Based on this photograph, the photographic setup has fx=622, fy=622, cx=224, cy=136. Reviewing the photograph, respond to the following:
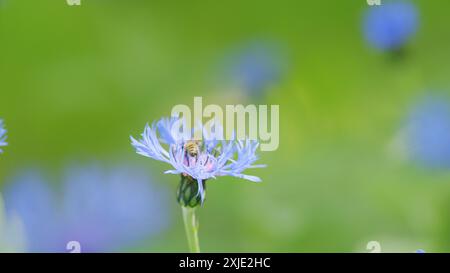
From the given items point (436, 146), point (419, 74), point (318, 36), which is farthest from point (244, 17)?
point (436, 146)

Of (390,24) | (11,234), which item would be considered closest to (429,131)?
(390,24)

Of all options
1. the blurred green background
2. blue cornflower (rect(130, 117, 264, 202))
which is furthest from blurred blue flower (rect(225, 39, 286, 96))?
blue cornflower (rect(130, 117, 264, 202))

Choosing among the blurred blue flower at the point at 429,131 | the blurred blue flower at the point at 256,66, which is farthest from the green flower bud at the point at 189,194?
the blurred blue flower at the point at 429,131

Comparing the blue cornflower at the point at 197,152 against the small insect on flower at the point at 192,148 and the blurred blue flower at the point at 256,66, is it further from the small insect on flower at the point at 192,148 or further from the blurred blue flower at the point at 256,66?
the blurred blue flower at the point at 256,66

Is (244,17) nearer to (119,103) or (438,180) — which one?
(119,103)

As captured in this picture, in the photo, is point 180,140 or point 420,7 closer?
point 180,140
